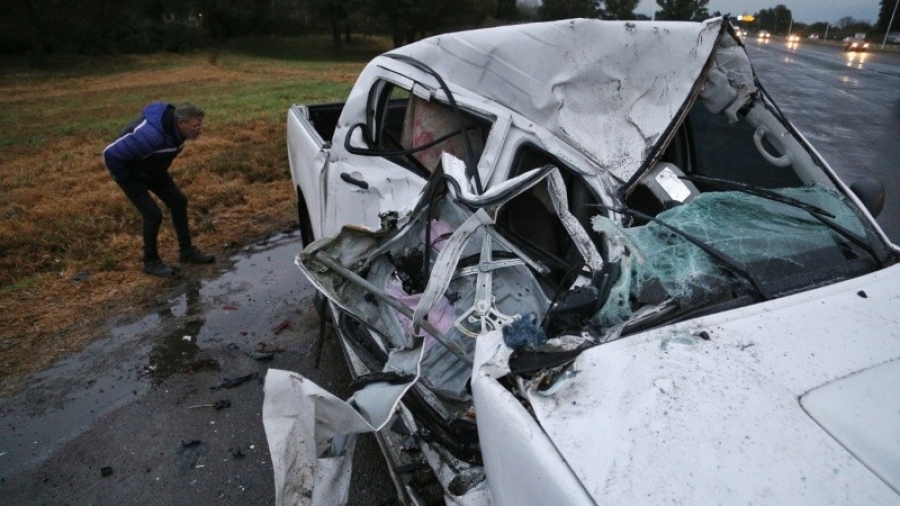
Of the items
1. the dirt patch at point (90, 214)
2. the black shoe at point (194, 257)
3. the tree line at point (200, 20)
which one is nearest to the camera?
the dirt patch at point (90, 214)

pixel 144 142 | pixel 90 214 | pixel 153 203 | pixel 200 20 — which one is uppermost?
pixel 200 20

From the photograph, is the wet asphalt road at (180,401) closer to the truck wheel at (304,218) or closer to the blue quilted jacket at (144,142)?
the truck wheel at (304,218)

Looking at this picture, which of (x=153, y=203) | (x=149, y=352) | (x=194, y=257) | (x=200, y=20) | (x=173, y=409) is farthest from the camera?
(x=200, y=20)

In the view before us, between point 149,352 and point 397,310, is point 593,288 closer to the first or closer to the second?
point 397,310

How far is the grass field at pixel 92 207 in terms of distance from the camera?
4.11 meters

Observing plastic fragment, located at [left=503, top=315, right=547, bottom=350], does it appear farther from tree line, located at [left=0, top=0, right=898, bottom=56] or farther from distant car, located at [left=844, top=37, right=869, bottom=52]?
distant car, located at [left=844, top=37, right=869, bottom=52]

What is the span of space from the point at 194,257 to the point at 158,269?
321mm

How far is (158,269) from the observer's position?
471 centimetres

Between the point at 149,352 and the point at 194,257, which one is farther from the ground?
the point at 194,257

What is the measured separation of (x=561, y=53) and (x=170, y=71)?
26268 mm

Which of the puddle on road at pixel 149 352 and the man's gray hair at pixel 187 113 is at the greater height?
the man's gray hair at pixel 187 113

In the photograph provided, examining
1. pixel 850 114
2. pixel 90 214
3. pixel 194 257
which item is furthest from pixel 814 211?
pixel 850 114

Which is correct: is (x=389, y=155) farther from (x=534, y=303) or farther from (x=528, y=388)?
(x=528, y=388)

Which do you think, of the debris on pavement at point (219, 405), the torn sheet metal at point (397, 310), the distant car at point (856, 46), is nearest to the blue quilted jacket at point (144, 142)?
the debris on pavement at point (219, 405)
